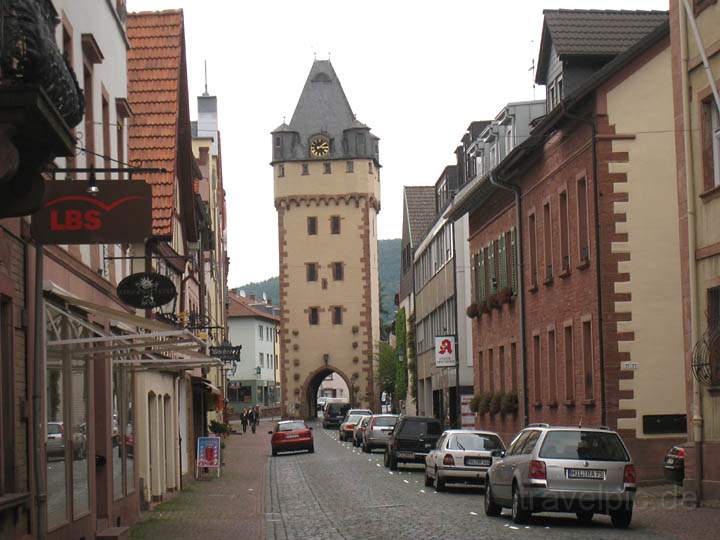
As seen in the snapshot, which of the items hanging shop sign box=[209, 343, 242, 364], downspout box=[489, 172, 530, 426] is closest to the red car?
hanging shop sign box=[209, 343, 242, 364]

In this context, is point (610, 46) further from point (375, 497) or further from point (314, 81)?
point (314, 81)

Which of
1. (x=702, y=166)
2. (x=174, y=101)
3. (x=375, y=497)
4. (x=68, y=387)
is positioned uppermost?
(x=174, y=101)

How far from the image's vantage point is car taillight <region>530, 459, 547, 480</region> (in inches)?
855

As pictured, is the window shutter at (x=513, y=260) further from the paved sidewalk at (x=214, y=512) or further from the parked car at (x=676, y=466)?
the parked car at (x=676, y=466)

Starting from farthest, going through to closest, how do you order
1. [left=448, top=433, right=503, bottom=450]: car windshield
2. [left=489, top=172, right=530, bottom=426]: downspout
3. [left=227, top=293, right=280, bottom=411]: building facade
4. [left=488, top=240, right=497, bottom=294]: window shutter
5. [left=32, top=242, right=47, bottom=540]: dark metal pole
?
[left=227, top=293, right=280, bottom=411]: building facade < [left=488, top=240, right=497, bottom=294]: window shutter < [left=489, top=172, right=530, bottom=426]: downspout < [left=448, top=433, right=503, bottom=450]: car windshield < [left=32, top=242, right=47, bottom=540]: dark metal pole

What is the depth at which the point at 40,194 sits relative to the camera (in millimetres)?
10219

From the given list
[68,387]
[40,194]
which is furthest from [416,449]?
[40,194]

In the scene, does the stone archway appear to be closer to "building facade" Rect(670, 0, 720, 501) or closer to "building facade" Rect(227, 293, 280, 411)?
"building facade" Rect(227, 293, 280, 411)

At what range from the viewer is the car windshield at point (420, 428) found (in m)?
44.4

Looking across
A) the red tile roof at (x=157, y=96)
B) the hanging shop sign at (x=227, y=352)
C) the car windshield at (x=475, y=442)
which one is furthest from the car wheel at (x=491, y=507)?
the hanging shop sign at (x=227, y=352)

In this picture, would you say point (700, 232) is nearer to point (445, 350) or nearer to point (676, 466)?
point (676, 466)

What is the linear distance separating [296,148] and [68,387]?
3771 inches

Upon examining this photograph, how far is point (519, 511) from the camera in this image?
2233 cm

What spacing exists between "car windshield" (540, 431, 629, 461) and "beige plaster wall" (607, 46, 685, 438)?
10.8 m
